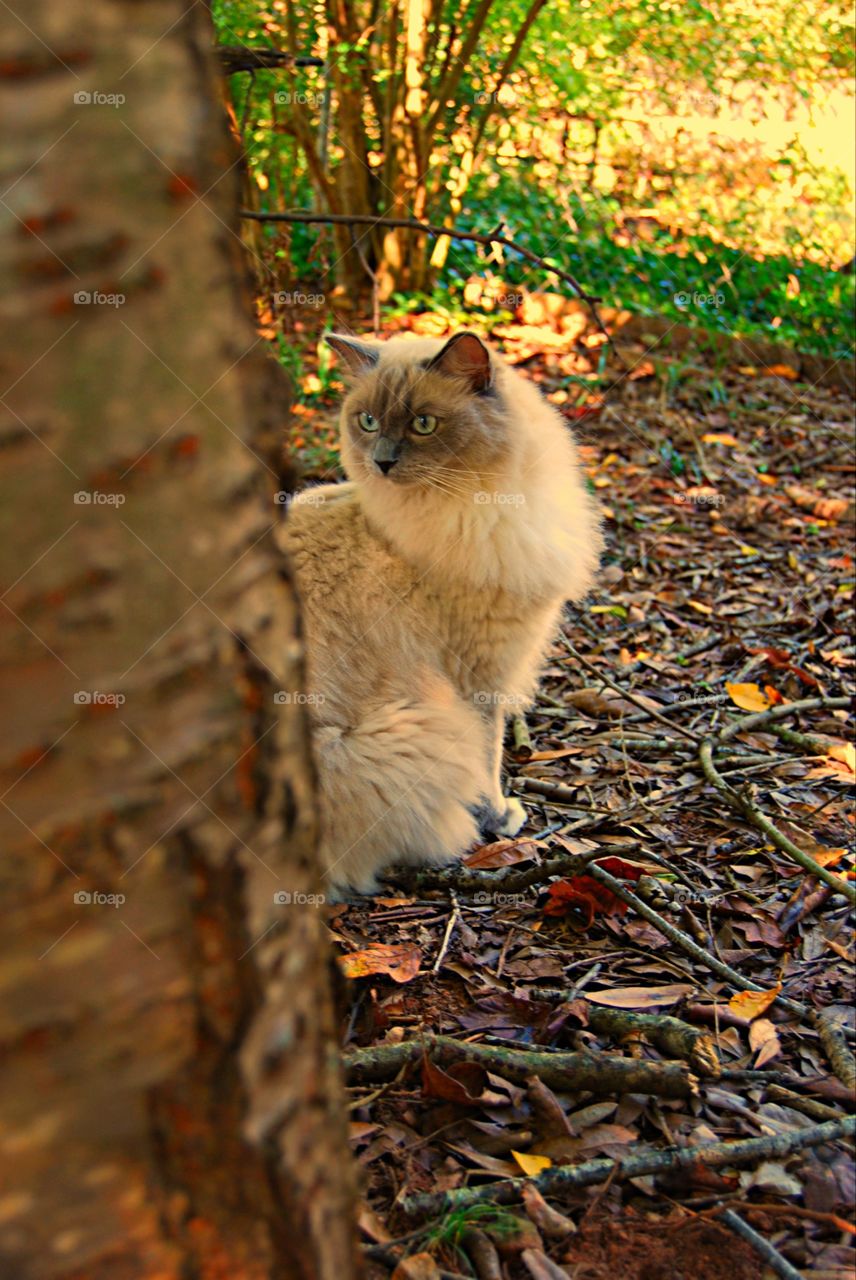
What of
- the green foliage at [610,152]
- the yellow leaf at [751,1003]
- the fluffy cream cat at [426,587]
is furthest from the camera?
the green foliage at [610,152]

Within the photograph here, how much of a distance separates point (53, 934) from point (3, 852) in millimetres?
96

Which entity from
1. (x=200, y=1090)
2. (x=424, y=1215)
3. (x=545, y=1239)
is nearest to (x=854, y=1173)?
(x=545, y=1239)

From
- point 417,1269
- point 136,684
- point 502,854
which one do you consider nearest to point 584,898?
point 502,854

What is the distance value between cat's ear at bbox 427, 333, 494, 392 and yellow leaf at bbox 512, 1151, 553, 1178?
100 inches

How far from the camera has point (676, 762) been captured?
4109 millimetres

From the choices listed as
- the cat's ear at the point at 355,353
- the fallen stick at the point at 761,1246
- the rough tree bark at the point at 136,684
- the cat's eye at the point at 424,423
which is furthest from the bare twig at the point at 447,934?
the cat's ear at the point at 355,353

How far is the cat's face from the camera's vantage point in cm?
366

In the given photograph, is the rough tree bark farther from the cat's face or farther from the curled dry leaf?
the cat's face

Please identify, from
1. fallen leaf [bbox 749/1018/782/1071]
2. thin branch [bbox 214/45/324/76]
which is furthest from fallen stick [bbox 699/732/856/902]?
thin branch [bbox 214/45/324/76]

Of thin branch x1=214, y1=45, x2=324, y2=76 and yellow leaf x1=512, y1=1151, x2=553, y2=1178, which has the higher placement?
thin branch x1=214, y1=45, x2=324, y2=76

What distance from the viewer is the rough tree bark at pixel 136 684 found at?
929mm

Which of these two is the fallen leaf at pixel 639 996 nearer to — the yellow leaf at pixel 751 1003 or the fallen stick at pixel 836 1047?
the yellow leaf at pixel 751 1003

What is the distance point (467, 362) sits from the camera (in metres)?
3.65

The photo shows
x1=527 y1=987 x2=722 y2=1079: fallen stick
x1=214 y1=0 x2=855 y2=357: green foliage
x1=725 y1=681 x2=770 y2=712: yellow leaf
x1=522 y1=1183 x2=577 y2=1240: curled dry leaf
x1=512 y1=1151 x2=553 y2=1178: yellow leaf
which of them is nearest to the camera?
x1=522 y1=1183 x2=577 y2=1240: curled dry leaf
